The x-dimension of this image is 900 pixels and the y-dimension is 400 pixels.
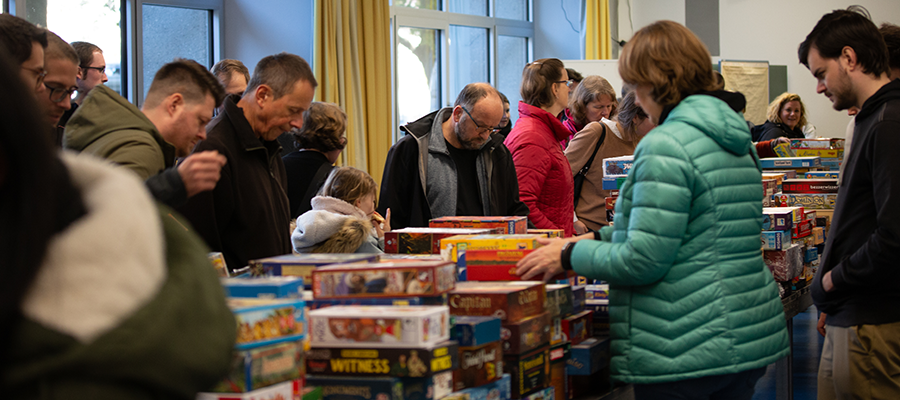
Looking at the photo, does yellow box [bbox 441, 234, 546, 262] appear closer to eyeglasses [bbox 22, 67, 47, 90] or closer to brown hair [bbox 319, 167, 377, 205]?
brown hair [bbox 319, 167, 377, 205]

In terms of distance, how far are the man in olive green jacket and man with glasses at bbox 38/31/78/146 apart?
1.49ft

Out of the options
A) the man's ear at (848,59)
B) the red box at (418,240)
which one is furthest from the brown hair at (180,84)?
the man's ear at (848,59)

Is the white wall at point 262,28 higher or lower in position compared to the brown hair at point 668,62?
higher

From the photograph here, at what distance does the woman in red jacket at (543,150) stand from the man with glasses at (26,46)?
2058 mm

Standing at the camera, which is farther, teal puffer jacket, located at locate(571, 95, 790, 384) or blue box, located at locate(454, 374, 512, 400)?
teal puffer jacket, located at locate(571, 95, 790, 384)

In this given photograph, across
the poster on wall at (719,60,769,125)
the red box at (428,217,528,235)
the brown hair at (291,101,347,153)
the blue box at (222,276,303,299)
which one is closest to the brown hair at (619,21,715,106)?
the red box at (428,217,528,235)

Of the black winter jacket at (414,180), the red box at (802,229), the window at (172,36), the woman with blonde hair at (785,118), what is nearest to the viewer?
the black winter jacket at (414,180)

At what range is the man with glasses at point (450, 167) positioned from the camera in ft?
10.6

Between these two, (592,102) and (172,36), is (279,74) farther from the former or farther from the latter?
(172,36)

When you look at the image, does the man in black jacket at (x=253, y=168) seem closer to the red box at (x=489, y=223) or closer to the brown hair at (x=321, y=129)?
the red box at (x=489, y=223)

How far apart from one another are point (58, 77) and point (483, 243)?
1554 millimetres

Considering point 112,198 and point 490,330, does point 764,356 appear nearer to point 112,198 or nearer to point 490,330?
point 490,330

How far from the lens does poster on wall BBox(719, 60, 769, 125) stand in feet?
31.0

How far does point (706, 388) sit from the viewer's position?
1.74 metres
